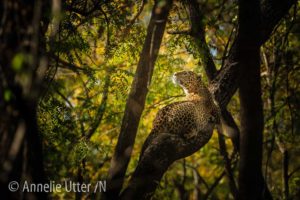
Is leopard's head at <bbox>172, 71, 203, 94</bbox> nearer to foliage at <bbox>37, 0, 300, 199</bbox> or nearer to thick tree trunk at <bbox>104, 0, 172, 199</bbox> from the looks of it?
foliage at <bbox>37, 0, 300, 199</bbox>

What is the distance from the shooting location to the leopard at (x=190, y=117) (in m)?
5.53

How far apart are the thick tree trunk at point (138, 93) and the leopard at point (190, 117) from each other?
50cm

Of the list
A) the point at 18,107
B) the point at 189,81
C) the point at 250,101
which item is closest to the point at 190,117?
the point at 189,81

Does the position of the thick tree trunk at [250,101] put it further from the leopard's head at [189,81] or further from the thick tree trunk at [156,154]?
the leopard's head at [189,81]

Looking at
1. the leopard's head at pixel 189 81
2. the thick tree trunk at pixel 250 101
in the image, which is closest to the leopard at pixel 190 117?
the leopard's head at pixel 189 81

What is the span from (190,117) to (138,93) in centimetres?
119

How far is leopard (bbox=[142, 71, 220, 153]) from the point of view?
18.1 feet

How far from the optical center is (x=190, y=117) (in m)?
5.94

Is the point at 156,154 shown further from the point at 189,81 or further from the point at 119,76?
the point at 189,81

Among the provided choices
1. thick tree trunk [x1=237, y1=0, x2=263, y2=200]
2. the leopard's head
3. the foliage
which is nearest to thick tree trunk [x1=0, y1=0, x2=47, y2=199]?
the foliage

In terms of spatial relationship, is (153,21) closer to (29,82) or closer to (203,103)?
(203,103)

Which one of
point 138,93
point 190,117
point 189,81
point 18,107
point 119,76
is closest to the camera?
point 18,107

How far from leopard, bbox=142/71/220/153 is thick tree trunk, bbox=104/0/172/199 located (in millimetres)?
500

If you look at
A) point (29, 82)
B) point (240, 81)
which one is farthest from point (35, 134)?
point (240, 81)
